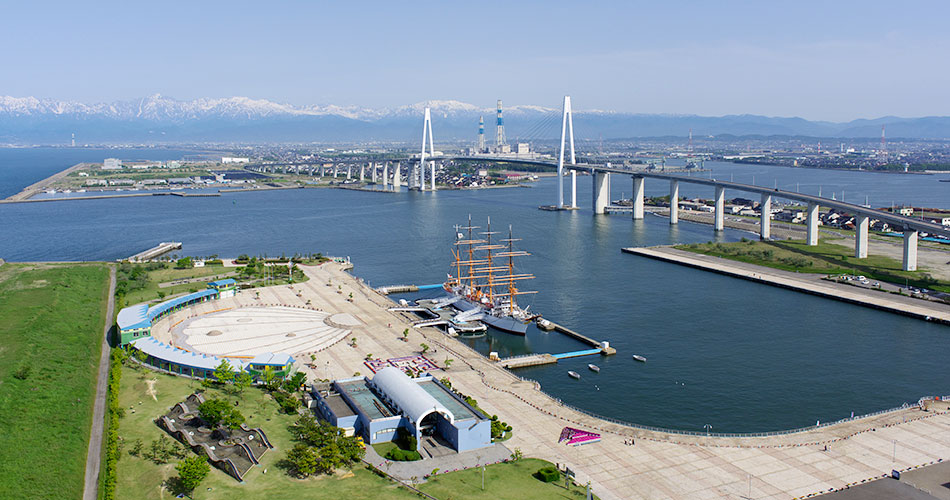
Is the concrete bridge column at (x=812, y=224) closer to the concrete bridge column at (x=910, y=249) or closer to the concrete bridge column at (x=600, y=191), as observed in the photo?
the concrete bridge column at (x=910, y=249)

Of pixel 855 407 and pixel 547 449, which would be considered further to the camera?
pixel 855 407

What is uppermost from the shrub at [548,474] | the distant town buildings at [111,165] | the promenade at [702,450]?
the distant town buildings at [111,165]

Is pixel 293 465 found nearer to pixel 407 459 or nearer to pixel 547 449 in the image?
pixel 407 459

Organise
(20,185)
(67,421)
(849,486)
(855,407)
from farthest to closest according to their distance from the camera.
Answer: (20,185)
(855,407)
(67,421)
(849,486)

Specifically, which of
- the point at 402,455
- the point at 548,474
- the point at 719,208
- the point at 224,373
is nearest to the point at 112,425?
the point at 224,373

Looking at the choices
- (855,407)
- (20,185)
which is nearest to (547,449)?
(855,407)

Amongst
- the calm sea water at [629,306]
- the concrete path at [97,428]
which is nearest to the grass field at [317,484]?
the concrete path at [97,428]
